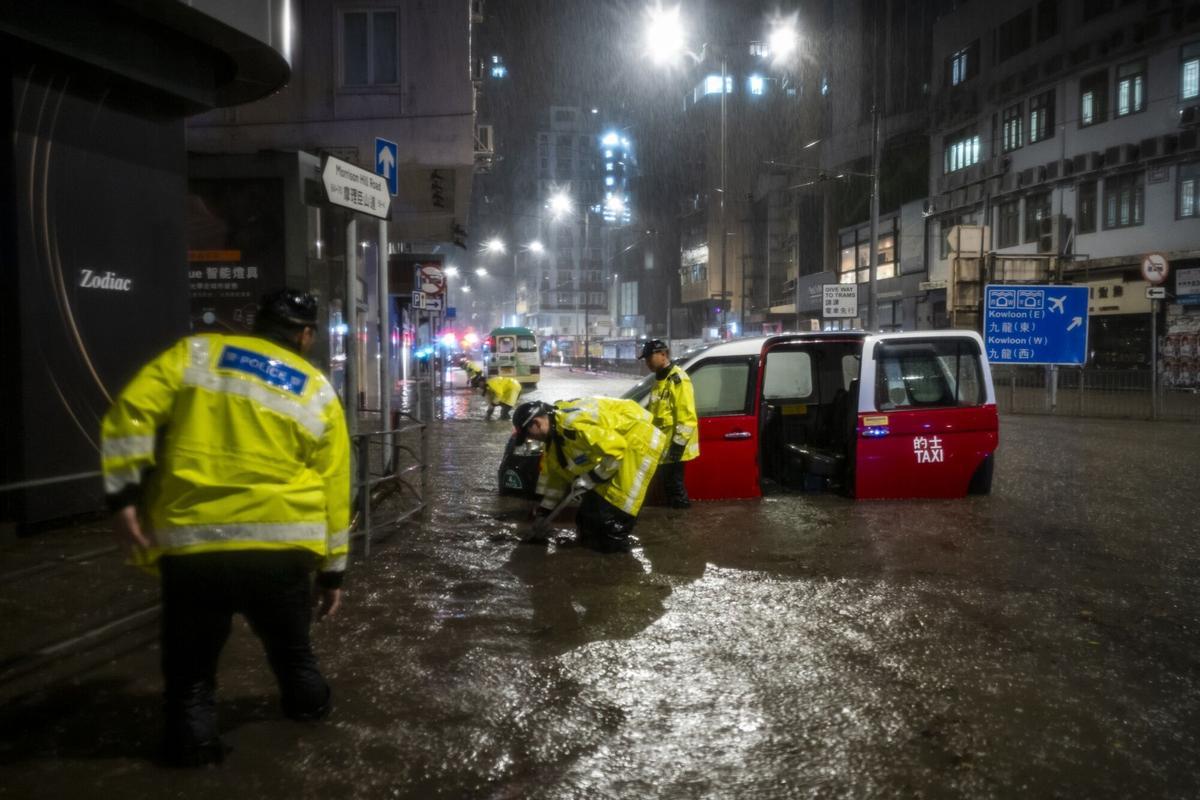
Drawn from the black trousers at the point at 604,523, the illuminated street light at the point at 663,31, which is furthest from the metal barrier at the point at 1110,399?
the black trousers at the point at 604,523

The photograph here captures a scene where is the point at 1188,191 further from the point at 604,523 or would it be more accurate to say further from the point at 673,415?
the point at 604,523

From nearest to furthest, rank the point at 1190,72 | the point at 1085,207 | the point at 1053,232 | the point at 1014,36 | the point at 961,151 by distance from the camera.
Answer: the point at 1190,72
the point at 1085,207
the point at 1053,232
the point at 1014,36
the point at 961,151

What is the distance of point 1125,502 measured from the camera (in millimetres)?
8828

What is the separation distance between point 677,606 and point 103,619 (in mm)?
3294

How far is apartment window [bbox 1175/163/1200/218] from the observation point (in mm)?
25953

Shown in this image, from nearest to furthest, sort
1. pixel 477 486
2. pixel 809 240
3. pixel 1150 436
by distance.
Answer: pixel 477 486 < pixel 1150 436 < pixel 809 240

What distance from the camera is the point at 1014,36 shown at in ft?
106

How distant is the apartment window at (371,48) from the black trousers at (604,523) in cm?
1236

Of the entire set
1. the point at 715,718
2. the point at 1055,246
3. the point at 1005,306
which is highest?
the point at 1055,246

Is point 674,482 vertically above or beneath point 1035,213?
beneath

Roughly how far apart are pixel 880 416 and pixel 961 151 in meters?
31.8

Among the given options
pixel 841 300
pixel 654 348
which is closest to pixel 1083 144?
pixel 841 300

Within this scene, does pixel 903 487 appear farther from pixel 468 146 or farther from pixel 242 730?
pixel 468 146

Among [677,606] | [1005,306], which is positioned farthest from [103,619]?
[1005,306]
